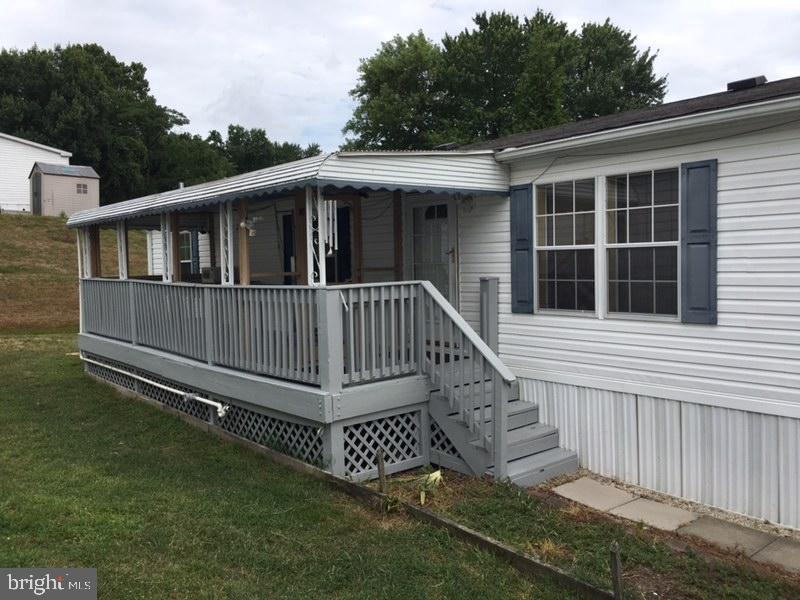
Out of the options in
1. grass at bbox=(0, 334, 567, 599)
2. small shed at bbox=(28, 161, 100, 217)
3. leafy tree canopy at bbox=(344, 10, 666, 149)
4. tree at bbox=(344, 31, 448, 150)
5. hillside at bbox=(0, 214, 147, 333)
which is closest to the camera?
grass at bbox=(0, 334, 567, 599)

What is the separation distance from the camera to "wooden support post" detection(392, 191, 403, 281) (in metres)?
7.57

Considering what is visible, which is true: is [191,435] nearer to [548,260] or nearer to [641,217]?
[548,260]

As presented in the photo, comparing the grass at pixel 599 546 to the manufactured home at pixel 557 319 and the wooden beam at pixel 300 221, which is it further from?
the wooden beam at pixel 300 221

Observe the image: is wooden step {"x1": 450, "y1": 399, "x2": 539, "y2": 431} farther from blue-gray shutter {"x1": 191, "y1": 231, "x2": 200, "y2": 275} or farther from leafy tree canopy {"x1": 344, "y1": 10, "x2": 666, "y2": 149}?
leafy tree canopy {"x1": 344, "y1": 10, "x2": 666, "y2": 149}

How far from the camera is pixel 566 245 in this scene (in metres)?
6.42

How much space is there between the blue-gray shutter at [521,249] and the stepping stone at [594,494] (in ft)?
5.88

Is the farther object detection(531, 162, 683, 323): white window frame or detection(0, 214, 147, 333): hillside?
detection(0, 214, 147, 333): hillside

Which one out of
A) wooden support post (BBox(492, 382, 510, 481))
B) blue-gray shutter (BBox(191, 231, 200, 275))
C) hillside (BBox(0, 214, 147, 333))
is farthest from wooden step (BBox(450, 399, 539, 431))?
hillside (BBox(0, 214, 147, 333))

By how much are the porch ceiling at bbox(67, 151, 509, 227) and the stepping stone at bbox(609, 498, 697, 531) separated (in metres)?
3.24

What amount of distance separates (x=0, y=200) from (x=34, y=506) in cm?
3499

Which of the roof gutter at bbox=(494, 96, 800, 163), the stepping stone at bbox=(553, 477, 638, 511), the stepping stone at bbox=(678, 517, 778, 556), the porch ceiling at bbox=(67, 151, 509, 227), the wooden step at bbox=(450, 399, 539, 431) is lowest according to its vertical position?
the stepping stone at bbox=(678, 517, 778, 556)

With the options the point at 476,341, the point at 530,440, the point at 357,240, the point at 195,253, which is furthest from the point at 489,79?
the point at 476,341

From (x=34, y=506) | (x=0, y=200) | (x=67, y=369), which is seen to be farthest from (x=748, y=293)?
(x=0, y=200)

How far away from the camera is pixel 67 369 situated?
38.3 ft
